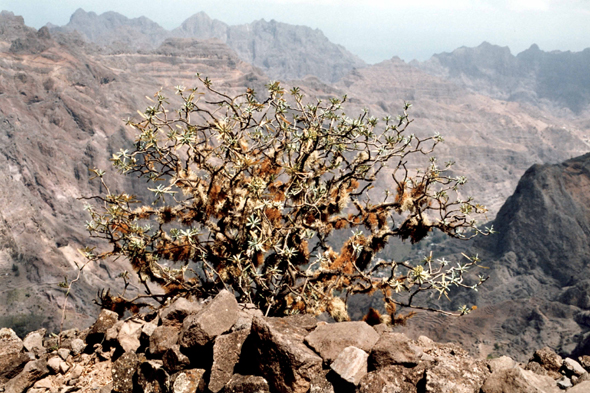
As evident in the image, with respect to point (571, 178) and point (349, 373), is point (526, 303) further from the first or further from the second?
point (349, 373)

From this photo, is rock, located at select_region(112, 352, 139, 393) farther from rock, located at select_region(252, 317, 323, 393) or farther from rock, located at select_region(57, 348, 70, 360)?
rock, located at select_region(252, 317, 323, 393)

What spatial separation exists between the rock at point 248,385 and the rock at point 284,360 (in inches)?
5.1

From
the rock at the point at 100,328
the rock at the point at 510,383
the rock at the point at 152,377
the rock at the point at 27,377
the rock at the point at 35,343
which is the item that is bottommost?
the rock at the point at 35,343

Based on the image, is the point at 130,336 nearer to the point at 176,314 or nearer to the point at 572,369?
the point at 176,314

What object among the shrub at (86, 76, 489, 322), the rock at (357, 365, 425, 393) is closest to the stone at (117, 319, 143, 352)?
the shrub at (86, 76, 489, 322)

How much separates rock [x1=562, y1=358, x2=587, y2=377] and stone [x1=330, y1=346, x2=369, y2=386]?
3967mm

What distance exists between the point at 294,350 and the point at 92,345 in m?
5.49

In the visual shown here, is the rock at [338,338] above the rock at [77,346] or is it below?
above

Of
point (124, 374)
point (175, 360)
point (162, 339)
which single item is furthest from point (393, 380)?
point (124, 374)

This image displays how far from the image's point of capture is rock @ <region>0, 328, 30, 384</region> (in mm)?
8281

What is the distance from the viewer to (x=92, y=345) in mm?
8562

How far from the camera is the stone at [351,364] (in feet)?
17.2

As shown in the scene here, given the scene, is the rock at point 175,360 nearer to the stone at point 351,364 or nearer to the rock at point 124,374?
the rock at point 124,374

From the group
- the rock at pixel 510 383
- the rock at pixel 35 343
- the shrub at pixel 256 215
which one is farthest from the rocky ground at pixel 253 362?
the shrub at pixel 256 215
